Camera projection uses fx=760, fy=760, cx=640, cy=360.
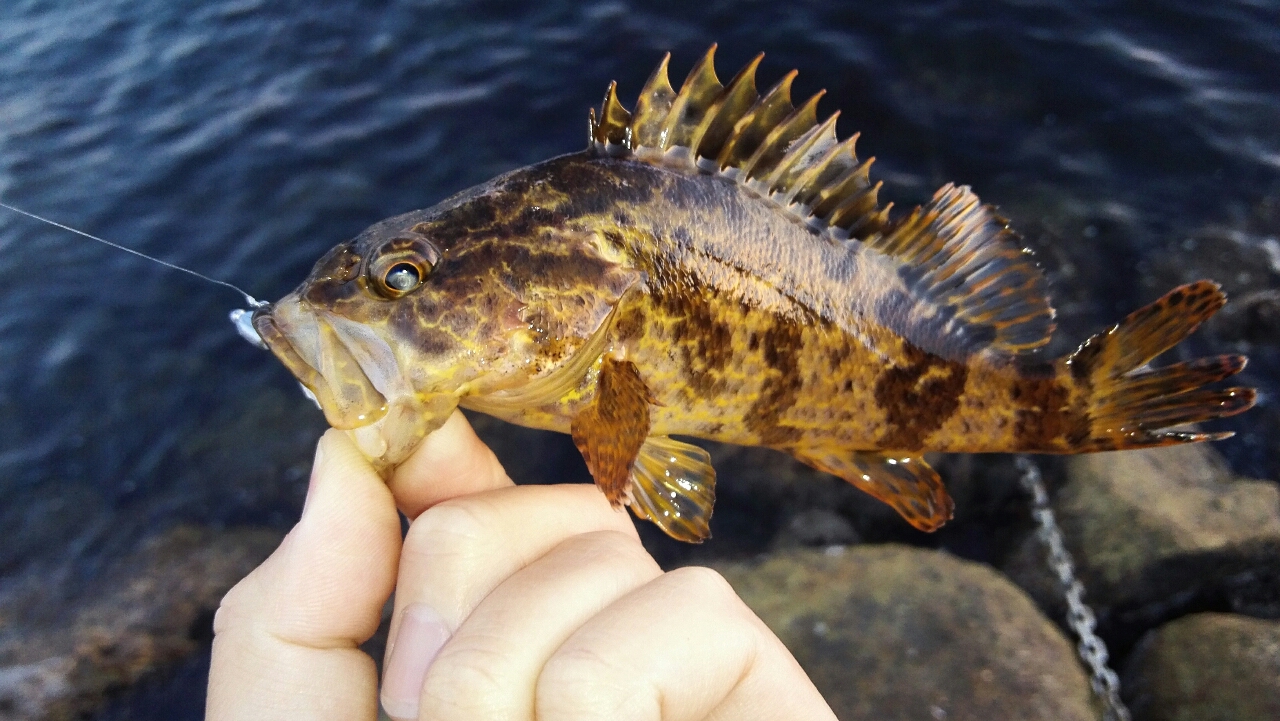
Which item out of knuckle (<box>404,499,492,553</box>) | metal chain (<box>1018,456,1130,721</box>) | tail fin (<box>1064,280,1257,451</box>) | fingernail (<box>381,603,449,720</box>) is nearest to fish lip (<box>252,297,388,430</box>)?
knuckle (<box>404,499,492,553</box>)

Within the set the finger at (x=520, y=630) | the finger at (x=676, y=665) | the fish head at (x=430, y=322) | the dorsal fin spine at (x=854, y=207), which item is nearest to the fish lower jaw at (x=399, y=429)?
the fish head at (x=430, y=322)

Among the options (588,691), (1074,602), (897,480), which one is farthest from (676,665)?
(1074,602)

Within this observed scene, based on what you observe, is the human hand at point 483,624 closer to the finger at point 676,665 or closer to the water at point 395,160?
the finger at point 676,665

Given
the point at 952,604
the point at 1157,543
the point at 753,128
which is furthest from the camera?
the point at 1157,543

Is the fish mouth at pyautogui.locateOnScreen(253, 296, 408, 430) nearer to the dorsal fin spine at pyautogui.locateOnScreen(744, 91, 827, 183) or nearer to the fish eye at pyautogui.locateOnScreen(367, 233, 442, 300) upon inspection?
the fish eye at pyautogui.locateOnScreen(367, 233, 442, 300)

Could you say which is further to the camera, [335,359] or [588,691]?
[335,359]

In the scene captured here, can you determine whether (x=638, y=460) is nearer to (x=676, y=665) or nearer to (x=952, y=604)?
(x=676, y=665)

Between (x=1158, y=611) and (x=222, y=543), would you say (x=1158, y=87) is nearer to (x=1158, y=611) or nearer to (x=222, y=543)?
(x=1158, y=611)
